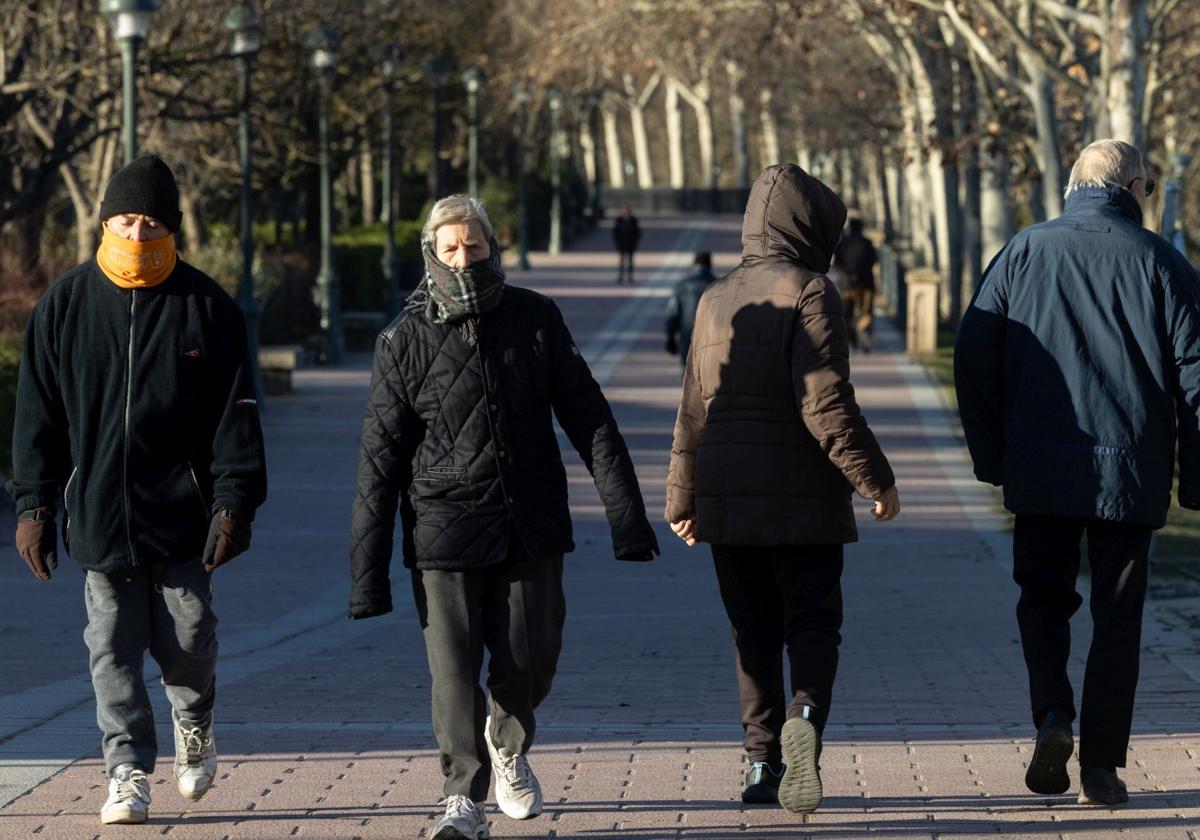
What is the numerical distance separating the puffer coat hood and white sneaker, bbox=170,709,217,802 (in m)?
1.80

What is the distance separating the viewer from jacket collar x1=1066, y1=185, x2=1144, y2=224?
561 centimetres

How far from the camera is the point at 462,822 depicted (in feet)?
16.4

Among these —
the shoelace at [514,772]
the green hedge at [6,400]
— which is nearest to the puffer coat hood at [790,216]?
the shoelace at [514,772]

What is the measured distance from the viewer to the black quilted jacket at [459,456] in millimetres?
5055

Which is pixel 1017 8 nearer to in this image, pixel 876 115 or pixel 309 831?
pixel 876 115

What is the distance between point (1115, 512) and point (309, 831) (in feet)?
6.89

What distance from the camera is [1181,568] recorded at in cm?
1134

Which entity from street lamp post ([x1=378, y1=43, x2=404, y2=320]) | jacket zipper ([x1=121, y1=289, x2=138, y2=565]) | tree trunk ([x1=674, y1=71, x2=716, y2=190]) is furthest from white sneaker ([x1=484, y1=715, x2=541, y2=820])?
tree trunk ([x1=674, y1=71, x2=716, y2=190])

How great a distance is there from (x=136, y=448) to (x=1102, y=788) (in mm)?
2483

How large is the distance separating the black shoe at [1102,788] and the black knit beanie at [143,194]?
2.60 m

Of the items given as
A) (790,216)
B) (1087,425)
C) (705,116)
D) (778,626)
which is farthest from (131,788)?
(705,116)

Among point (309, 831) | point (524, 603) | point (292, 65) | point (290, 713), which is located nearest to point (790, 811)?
point (524, 603)

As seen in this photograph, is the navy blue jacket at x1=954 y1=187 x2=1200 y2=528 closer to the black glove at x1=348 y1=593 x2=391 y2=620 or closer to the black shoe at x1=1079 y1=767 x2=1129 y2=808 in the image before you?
the black shoe at x1=1079 y1=767 x2=1129 y2=808

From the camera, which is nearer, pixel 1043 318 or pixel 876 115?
pixel 1043 318
